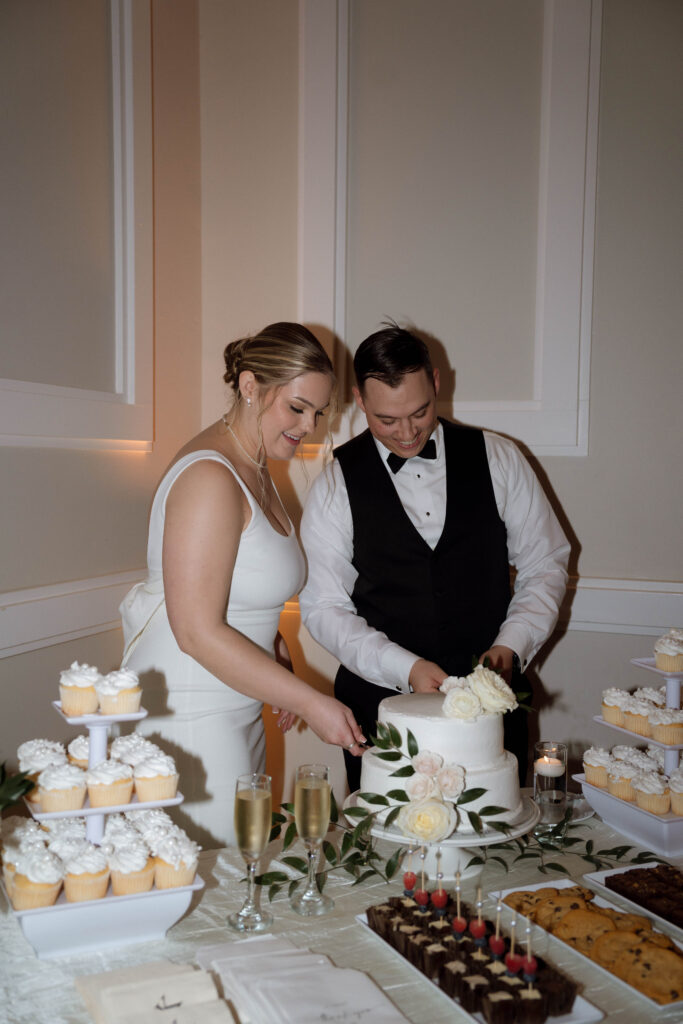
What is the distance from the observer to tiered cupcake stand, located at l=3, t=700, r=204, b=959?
54.8 inches

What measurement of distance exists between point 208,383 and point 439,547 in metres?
1.43

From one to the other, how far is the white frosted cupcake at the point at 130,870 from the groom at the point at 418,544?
1274 millimetres

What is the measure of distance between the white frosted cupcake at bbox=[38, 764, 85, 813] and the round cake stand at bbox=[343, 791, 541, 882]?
0.59 metres

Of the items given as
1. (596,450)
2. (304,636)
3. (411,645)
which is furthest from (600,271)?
(304,636)

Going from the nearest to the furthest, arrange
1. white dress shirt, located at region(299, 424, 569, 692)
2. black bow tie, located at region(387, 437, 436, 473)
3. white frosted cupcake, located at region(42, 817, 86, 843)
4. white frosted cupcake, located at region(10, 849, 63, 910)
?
white frosted cupcake, located at region(10, 849, 63, 910) < white frosted cupcake, located at region(42, 817, 86, 843) < white dress shirt, located at region(299, 424, 569, 692) < black bow tie, located at region(387, 437, 436, 473)

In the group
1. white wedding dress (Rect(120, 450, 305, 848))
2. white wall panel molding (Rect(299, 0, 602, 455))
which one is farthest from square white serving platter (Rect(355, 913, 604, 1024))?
white wall panel molding (Rect(299, 0, 602, 455))

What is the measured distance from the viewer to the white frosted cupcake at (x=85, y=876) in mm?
1396

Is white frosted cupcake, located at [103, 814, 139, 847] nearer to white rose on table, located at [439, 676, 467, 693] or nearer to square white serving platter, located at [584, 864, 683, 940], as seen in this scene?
white rose on table, located at [439, 676, 467, 693]

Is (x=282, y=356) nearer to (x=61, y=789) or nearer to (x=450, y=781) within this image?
(x=450, y=781)

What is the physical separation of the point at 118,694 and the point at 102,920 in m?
0.35

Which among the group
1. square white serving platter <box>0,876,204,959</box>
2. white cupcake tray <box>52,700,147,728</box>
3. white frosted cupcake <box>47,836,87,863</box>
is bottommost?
square white serving platter <box>0,876,204,959</box>

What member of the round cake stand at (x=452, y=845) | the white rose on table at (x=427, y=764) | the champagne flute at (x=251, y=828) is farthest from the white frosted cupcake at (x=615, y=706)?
the champagne flute at (x=251, y=828)

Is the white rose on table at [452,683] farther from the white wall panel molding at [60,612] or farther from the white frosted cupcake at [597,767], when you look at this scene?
the white wall panel molding at [60,612]

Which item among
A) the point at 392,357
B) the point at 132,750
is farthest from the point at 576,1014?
the point at 392,357
